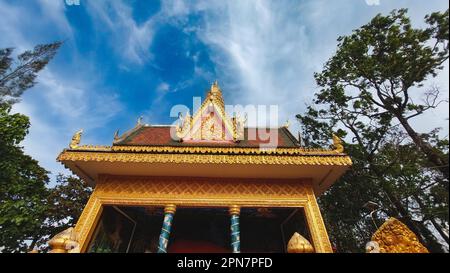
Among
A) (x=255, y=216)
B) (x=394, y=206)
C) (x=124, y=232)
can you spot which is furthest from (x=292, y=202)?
(x=394, y=206)

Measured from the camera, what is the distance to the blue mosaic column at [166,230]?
6615 millimetres

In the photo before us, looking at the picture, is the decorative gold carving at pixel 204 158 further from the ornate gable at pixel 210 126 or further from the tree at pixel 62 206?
the tree at pixel 62 206

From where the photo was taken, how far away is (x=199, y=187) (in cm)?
758

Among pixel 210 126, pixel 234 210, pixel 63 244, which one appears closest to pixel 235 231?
pixel 234 210

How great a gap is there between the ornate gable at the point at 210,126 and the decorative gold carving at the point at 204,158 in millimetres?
2366

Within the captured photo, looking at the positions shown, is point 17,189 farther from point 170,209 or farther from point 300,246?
point 300,246

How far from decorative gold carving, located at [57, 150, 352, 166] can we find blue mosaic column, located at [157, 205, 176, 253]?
161 cm

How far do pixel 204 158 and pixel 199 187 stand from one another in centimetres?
123

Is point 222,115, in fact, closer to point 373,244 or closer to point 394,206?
point 373,244

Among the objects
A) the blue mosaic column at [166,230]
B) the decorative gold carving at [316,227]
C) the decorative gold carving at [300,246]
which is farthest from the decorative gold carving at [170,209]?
the decorative gold carving at [316,227]

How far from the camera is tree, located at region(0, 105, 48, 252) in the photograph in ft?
33.5

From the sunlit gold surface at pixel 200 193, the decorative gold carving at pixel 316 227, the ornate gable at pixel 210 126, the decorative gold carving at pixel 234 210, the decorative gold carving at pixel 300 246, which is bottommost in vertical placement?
the decorative gold carving at pixel 300 246
